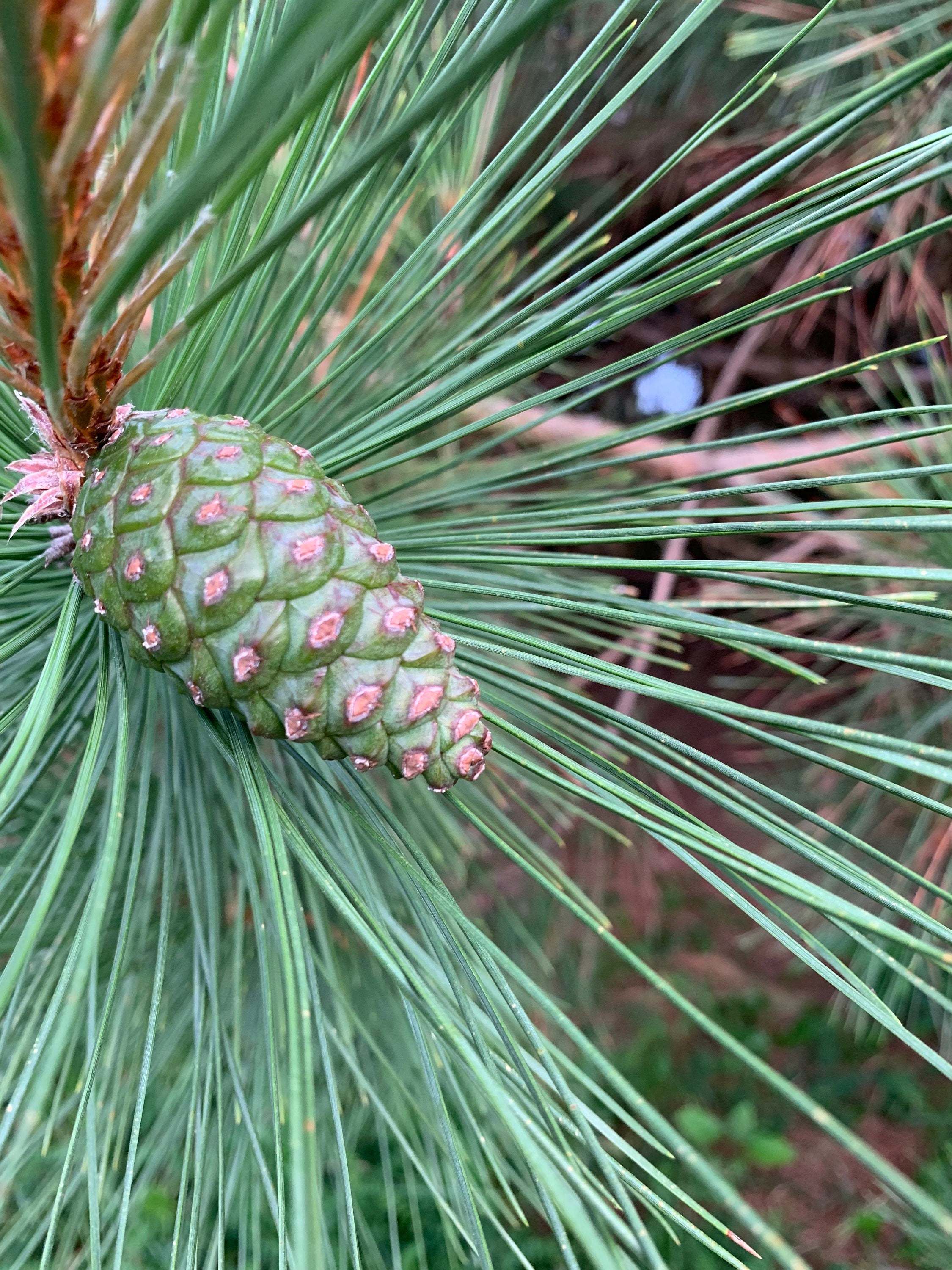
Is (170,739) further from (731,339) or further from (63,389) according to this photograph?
(731,339)

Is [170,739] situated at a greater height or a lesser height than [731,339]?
lesser

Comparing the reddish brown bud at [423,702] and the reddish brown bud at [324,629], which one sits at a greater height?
the reddish brown bud at [324,629]

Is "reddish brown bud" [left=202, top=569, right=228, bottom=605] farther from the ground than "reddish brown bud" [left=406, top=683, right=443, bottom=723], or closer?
farther from the ground

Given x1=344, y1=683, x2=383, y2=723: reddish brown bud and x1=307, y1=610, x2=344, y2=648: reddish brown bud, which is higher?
x1=307, y1=610, x2=344, y2=648: reddish brown bud

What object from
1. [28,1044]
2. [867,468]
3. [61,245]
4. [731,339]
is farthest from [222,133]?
[731,339]

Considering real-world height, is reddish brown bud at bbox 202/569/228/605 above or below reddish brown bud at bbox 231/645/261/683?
above

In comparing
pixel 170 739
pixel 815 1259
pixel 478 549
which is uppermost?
pixel 478 549

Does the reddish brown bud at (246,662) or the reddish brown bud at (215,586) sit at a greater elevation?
the reddish brown bud at (215,586)

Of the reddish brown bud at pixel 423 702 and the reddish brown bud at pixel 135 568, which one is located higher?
the reddish brown bud at pixel 135 568
